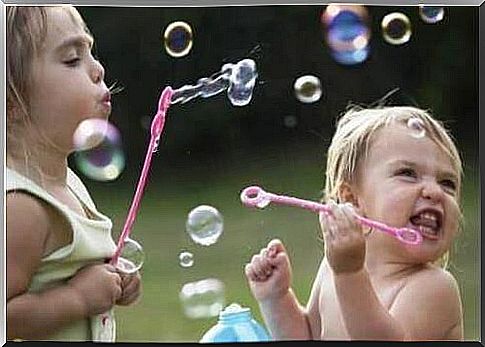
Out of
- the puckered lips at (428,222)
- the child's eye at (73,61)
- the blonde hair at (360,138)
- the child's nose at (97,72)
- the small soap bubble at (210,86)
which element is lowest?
the puckered lips at (428,222)

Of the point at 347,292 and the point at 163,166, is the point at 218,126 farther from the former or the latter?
the point at 347,292

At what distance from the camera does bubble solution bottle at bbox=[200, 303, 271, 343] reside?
3.67 m

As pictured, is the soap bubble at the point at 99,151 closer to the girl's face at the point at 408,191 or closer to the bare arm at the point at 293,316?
the bare arm at the point at 293,316

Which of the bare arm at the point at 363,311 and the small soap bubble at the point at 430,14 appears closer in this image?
the bare arm at the point at 363,311

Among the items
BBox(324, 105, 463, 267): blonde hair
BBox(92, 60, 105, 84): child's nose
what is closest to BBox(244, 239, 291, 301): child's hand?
BBox(324, 105, 463, 267): blonde hair

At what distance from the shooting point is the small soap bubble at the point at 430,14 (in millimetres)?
3736

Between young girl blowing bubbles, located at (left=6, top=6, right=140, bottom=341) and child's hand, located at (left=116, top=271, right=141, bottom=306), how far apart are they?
2cm

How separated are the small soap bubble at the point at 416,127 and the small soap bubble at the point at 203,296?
751mm

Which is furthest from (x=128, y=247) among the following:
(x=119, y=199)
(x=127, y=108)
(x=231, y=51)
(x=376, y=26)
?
(x=376, y=26)

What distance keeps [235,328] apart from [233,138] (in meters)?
0.58

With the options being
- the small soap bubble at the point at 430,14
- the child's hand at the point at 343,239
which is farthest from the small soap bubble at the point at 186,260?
the small soap bubble at the point at 430,14

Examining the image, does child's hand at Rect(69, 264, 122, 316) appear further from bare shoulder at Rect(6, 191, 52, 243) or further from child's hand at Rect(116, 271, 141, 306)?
bare shoulder at Rect(6, 191, 52, 243)

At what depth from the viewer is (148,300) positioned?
3.69m

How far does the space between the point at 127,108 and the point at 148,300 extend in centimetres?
59
